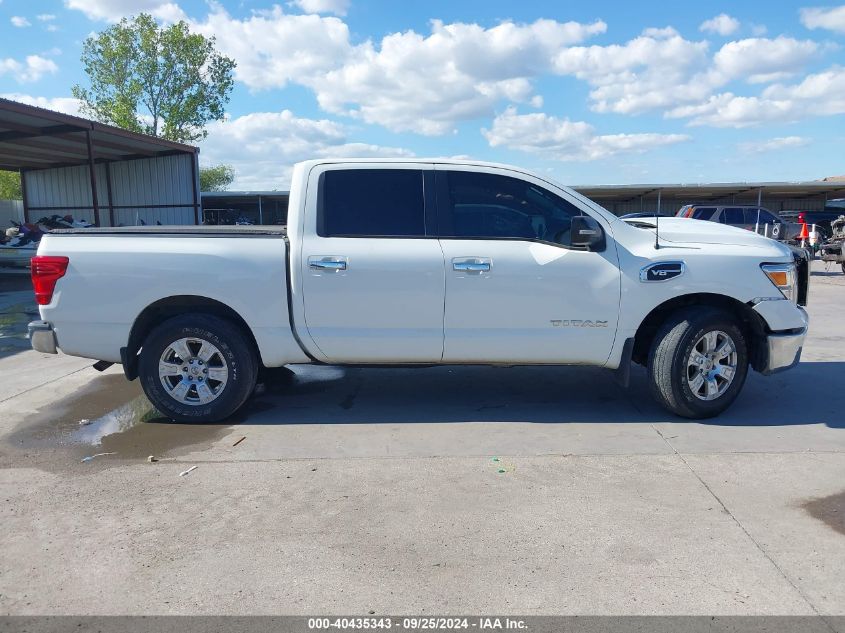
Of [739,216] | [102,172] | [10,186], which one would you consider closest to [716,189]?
[739,216]

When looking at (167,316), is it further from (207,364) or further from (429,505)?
(429,505)

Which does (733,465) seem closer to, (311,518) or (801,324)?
(801,324)

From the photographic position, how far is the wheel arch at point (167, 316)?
5070mm

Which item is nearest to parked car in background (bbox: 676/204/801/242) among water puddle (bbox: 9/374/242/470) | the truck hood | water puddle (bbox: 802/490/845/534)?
the truck hood

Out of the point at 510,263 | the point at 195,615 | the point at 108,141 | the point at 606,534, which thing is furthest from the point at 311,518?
the point at 108,141

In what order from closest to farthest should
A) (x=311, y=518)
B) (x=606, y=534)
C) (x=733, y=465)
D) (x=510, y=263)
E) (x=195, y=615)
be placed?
1. (x=195, y=615)
2. (x=606, y=534)
3. (x=311, y=518)
4. (x=733, y=465)
5. (x=510, y=263)

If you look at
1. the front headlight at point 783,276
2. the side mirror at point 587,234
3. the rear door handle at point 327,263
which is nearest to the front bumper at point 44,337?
the rear door handle at point 327,263

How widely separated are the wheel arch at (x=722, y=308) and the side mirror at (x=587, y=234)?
721 mm

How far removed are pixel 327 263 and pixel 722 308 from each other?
3.20 m

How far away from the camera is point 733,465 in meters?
4.28

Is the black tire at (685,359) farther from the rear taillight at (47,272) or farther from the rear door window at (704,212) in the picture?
the rear door window at (704,212)

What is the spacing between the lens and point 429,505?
3.76m

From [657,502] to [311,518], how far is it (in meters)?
2.04

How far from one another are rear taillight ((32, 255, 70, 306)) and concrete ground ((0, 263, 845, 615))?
45.7 inches
